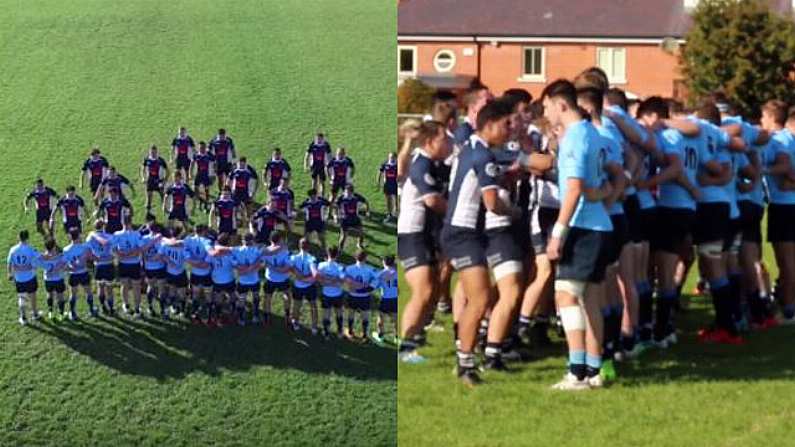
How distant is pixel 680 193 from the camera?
4.08 m

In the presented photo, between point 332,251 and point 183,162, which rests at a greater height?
point 183,162

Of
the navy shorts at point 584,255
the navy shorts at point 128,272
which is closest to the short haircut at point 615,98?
the navy shorts at point 584,255

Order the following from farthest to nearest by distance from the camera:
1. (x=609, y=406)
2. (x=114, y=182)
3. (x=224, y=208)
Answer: (x=114, y=182) < (x=224, y=208) < (x=609, y=406)

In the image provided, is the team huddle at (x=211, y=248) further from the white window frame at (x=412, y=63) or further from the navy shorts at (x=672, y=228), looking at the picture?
the white window frame at (x=412, y=63)

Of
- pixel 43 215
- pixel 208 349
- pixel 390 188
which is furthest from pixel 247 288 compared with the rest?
pixel 43 215

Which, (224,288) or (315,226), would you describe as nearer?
(224,288)

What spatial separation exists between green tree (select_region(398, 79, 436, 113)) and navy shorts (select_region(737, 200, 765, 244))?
1723 mm

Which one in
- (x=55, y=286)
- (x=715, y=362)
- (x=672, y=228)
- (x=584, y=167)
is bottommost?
(x=55, y=286)

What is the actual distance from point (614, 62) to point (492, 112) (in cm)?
704

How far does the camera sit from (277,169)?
693cm

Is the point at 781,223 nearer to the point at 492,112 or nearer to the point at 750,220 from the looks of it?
the point at 750,220

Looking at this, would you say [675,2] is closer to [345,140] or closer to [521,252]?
[345,140]

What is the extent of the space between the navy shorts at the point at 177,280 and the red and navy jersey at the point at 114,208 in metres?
0.77

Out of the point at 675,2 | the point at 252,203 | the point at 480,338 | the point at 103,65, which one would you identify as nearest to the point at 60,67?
the point at 103,65
